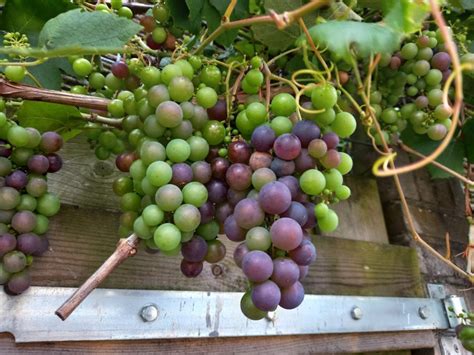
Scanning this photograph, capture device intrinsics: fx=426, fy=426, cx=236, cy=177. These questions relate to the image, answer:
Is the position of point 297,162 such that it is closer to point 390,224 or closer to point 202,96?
point 202,96

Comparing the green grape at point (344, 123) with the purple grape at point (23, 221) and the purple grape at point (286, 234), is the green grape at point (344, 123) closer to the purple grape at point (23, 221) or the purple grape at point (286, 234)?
the purple grape at point (286, 234)

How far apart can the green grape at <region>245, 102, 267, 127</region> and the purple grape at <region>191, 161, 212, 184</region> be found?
8 centimetres

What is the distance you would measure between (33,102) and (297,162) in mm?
344

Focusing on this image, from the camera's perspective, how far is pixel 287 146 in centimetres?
45

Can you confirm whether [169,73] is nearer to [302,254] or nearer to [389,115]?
[302,254]

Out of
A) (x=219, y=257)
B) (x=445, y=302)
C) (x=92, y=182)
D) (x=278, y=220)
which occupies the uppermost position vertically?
(x=278, y=220)

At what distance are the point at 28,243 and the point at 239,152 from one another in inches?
10.6

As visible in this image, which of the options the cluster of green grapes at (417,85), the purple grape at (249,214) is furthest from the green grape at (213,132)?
the cluster of green grapes at (417,85)

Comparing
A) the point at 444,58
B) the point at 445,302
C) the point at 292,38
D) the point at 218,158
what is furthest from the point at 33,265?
the point at 445,302

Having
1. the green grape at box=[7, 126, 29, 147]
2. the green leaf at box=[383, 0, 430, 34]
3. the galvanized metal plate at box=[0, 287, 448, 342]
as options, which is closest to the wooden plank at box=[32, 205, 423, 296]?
the galvanized metal plate at box=[0, 287, 448, 342]

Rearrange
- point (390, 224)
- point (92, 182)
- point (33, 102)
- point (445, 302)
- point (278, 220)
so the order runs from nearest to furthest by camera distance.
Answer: point (278, 220) < point (33, 102) < point (92, 182) < point (445, 302) < point (390, 224)

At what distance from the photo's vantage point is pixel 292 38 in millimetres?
601

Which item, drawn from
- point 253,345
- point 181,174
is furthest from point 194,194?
point 253,345

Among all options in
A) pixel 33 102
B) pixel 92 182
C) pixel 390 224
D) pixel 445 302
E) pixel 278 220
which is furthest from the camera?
pixel 390 224
